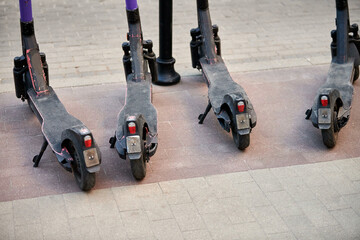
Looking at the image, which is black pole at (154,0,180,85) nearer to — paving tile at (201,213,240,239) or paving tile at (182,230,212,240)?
paving tile at (201,213,240,239)

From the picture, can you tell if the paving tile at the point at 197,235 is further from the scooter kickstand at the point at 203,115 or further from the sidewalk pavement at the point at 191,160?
the scooter kickstand at the point at 203,115

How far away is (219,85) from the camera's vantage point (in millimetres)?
7383

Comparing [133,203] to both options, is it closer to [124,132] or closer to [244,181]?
[124,132]

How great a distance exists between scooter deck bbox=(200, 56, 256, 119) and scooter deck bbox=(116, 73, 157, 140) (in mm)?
725

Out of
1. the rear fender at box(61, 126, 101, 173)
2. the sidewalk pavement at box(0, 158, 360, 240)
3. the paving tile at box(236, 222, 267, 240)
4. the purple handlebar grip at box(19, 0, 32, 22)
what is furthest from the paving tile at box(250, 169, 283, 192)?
the purple handlebar grip at box(19, 0, 32, 22)

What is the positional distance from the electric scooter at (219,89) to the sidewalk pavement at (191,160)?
0.87 ft

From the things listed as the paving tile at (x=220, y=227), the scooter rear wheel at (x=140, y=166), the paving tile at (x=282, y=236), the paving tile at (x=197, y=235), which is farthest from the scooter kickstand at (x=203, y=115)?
the paving tile at (x=282, y=236)

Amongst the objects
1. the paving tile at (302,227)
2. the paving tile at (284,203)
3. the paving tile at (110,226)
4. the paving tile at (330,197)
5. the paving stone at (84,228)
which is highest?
the paving tile at (330,197)

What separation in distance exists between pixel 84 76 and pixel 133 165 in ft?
9.60

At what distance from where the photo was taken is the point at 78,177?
5.98 metres

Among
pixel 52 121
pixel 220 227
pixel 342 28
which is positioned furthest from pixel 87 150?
pixel 342 28

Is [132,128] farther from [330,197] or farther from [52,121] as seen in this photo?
[330,197]

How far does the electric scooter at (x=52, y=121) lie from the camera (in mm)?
5754

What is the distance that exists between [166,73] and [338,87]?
2364mm
